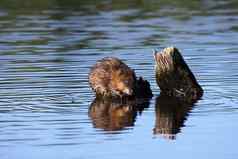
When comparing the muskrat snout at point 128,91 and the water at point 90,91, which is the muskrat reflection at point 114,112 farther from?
the muskrat snout at point 128,91

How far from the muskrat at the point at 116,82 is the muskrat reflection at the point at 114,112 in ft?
0.56

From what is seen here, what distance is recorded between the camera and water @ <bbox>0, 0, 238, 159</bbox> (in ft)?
44.9

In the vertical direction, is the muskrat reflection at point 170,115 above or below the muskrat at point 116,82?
below

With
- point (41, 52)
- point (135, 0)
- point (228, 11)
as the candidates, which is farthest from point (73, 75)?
point (135, 0)

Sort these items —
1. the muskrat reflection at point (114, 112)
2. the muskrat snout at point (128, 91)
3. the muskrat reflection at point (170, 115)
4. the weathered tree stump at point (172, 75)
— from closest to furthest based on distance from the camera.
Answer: the muskrat reflection at point (170, 115)
the muskrat reflection at point (114, 112)
the muskrat snout at point (128, 91)
the weathered tree stump at point (172, 75)

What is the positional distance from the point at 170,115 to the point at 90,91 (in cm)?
270

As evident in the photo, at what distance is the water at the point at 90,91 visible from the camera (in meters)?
13.7

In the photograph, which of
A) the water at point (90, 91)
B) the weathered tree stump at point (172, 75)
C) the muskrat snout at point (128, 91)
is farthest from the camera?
the weathered tree stump at point (172, 75)

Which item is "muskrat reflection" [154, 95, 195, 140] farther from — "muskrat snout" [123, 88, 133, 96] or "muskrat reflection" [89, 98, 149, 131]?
"muskrat snout" [123, 88, 133, 96]

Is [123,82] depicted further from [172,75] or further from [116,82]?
[172,75]

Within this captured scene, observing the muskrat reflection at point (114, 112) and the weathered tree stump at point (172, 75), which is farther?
the weathered tree stump at point (172, 75)

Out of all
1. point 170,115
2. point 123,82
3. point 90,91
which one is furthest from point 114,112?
point 90,91

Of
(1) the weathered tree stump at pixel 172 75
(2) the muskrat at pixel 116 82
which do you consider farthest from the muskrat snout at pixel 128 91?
(1) the weathered tree stump at pixel 172 75

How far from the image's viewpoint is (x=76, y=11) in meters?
34.6
